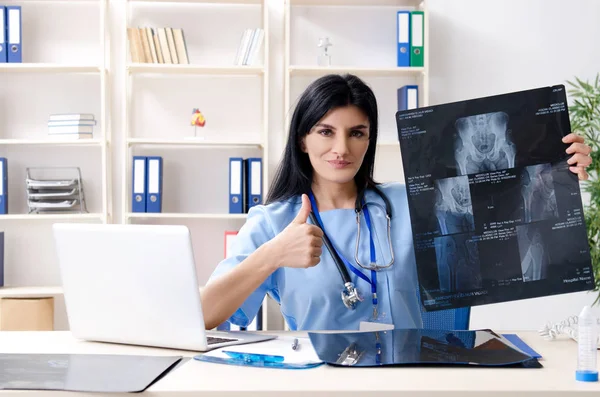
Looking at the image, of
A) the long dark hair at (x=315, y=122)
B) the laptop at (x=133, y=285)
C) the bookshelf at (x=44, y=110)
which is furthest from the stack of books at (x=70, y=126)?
the laptop at (x=133, y=285)

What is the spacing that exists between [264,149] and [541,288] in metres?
2.43

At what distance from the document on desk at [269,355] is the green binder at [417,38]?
2604mm

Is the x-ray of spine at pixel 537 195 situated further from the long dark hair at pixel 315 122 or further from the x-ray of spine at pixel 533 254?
the long dark hair at pixel 315 122

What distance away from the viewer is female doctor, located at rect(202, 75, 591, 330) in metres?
1.95

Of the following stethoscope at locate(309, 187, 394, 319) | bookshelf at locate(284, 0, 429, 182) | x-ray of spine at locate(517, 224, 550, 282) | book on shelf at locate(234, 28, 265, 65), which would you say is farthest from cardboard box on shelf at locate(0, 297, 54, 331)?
x-ray of spine at locate(517, 224, 550, 282)

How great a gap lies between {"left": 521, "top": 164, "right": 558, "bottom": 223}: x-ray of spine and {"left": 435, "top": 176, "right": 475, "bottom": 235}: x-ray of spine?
0.37 ft

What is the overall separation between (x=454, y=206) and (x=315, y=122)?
0.58 meters

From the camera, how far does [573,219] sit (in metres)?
1.55

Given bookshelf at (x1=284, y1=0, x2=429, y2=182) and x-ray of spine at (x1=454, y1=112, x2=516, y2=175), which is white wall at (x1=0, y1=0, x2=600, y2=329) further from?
x-ray of spine at (x1=454, y1=112, x2=516, y2=175)

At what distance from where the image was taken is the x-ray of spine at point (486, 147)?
5.19 feet

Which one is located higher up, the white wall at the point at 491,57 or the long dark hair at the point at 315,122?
the white wall at the point at 491,57

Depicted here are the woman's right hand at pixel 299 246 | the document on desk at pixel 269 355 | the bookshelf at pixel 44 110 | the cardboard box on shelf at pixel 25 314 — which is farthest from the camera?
the bookshelf at pixel 44 110

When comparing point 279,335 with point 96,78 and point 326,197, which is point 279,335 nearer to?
point 326,197

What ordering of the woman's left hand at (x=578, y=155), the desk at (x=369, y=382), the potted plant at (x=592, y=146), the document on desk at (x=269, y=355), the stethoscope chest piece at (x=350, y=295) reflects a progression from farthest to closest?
the potted plant at (x=592, y=146) < the stethoscope chest piece at (x=350, y=295) < the woman's left hand at (x=578, y=155) < the document on desk at (x=269, y=355) < the desk at (x=369, y=382)
